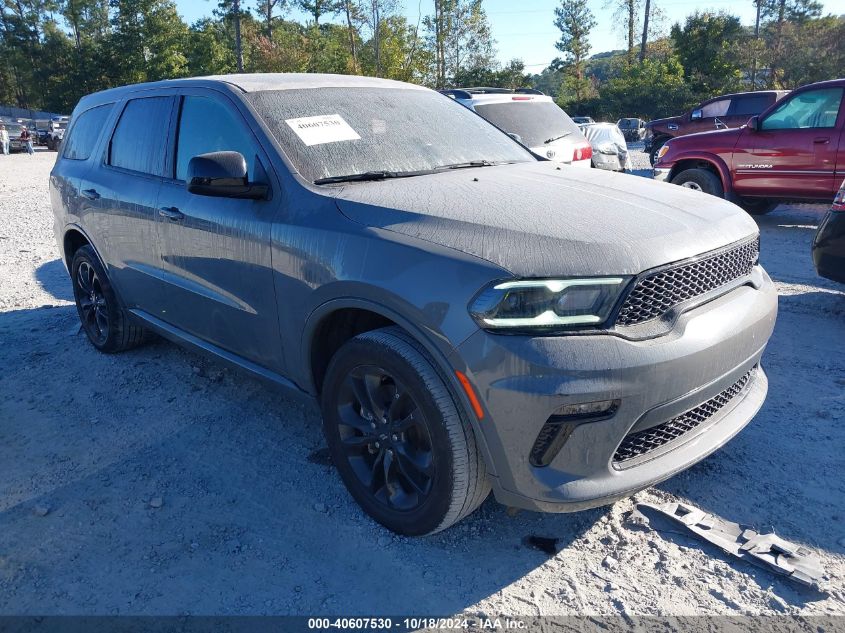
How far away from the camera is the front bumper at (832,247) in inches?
189

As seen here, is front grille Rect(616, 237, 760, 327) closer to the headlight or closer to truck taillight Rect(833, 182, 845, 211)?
the headlight

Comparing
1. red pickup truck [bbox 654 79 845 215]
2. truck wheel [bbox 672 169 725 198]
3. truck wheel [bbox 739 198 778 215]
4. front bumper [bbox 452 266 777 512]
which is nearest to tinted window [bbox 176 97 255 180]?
front bumper [bbox 452 266 777 512]

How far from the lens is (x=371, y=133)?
132 inches

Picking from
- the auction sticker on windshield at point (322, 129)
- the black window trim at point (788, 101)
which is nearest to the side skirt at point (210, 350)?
the auction sticker on windshield at point (322, 129)

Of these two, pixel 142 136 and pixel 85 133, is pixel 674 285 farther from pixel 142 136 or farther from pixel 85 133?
pixel 85 133

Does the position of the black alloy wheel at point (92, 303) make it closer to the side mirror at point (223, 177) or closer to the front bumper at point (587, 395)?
the side mirror at point (223, 177)

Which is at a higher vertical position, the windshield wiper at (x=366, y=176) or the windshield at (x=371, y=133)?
the windshield at (x=371, y=133)

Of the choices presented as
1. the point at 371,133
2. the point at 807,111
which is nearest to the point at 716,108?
the point at 807,111

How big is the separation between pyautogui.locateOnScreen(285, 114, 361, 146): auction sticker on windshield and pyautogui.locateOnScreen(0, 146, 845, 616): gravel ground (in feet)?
4.14

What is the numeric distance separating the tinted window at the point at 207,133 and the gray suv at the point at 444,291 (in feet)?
0.05

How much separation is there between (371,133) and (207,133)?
2.97 feet

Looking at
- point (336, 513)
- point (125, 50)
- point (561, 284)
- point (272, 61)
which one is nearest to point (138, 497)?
point (336, 513)

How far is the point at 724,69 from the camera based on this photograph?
130ft

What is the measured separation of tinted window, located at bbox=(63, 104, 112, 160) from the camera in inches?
185
